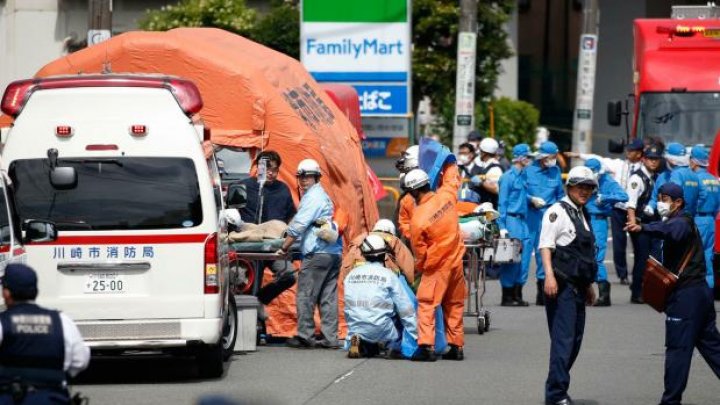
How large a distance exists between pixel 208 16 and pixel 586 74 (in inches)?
336

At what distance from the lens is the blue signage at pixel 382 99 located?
26125 millimetres

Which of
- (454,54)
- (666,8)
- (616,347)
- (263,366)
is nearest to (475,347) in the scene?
(616,347)

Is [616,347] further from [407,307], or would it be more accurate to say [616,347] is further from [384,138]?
[384,138]

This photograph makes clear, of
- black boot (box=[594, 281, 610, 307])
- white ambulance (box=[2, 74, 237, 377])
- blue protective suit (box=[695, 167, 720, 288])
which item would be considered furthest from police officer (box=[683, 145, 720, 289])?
white ambulance (box=[2, 74, 237, 377])

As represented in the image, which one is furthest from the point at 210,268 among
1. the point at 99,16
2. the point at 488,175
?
the point at 488,175

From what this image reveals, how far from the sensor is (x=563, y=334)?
41.2ft

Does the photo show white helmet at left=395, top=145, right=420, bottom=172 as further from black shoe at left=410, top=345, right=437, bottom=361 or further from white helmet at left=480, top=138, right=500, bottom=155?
white helmet at left=480, top=138, right=500, bottom=155

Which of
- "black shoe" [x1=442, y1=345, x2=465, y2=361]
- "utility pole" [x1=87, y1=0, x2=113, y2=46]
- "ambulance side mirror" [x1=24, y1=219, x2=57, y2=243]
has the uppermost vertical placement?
"utility pole" [x1=87, y1=0, x2=113, y2=46]

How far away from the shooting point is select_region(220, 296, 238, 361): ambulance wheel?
1524cm

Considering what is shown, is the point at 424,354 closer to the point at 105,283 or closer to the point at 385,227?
the point at 385,227

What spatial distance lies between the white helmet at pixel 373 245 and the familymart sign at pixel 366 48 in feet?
35.3

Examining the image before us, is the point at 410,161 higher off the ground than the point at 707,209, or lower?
higher

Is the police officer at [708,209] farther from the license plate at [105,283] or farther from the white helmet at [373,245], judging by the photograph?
the license plate at [105,283]

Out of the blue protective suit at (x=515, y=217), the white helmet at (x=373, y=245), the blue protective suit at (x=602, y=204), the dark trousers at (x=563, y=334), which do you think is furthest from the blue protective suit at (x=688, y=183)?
the dark trousers at (x=563, y=334)
